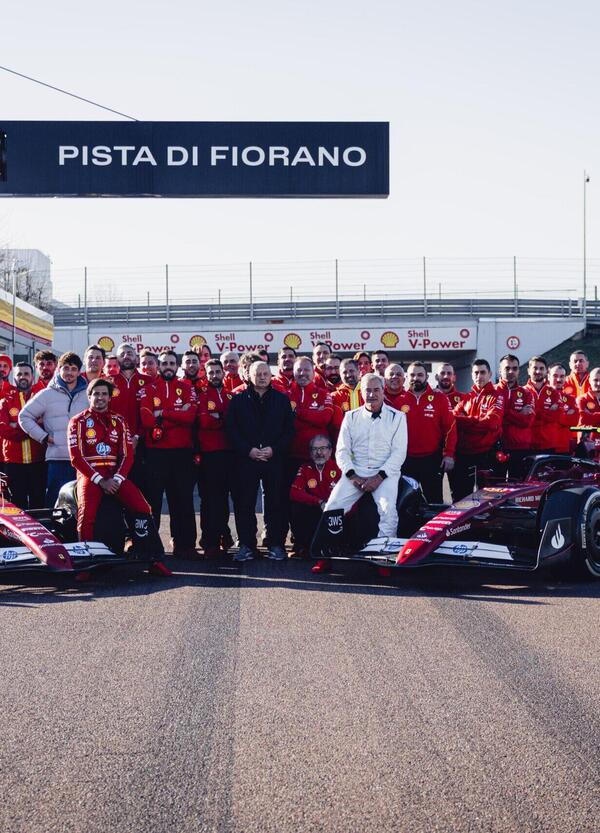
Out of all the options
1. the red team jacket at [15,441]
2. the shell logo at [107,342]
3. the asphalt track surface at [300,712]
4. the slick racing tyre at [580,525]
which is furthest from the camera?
the shell logo at [107,342]

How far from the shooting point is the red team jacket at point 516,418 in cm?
1167

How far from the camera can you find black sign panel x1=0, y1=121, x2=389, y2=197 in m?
15.7

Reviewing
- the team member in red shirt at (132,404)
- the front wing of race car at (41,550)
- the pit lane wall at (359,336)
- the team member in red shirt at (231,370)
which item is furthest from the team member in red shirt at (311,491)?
the pit lane wall at (359,336)

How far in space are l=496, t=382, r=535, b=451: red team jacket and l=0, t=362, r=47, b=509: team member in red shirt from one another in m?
4.87

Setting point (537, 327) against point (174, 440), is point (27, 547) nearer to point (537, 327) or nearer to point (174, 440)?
point (174, 440)

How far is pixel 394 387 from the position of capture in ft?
36.2

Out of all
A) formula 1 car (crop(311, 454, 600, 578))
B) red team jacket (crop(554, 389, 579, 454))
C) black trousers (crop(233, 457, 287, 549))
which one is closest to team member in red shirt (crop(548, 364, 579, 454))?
red team jacket (crop(554, 389, 579, 454))

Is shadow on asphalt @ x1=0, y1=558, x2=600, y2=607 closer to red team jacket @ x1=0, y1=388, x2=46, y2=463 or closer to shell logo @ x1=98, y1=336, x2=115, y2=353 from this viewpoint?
red team jacket @ x1=0, y1=388, x2=46, y2=463

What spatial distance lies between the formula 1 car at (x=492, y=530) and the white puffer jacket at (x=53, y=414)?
274cm

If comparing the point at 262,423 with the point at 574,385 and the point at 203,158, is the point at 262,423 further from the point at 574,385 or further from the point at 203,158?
the point at 203,158

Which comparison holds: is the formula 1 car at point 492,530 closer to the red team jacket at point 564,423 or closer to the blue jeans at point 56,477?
the red team jacket at point 564,423

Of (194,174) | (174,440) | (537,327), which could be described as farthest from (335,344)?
(174,440)

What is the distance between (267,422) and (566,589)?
335cm

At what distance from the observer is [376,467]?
9672mm
